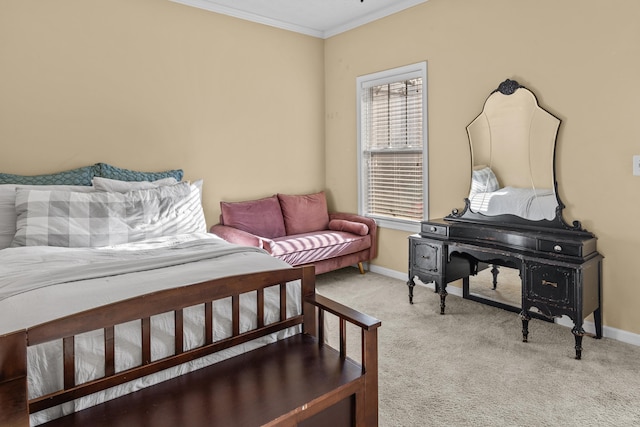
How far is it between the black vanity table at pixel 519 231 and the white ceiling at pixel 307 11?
1.50 meters

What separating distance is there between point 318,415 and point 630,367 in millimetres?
2056

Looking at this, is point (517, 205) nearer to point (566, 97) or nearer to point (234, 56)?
point (566, 97)

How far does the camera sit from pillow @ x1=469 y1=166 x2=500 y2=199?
3.48 meters

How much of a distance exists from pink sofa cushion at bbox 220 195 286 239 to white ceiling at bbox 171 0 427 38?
72.9 inches

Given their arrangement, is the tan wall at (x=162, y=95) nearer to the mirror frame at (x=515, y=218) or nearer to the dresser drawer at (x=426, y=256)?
the dresser drawer at (x=426, y=256)

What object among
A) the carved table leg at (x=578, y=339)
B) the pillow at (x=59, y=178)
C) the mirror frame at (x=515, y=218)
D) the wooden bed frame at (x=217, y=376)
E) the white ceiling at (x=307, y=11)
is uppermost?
the white ceiling at (x=307, y=11)

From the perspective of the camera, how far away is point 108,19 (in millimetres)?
3520

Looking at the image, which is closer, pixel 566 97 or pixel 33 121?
pixel 566 97

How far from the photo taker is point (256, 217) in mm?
4270

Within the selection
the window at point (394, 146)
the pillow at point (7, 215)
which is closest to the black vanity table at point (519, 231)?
the window at point (394, 146)

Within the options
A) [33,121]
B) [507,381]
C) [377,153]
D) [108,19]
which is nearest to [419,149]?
[377,153]

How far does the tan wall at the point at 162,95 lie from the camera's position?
10.6 ft

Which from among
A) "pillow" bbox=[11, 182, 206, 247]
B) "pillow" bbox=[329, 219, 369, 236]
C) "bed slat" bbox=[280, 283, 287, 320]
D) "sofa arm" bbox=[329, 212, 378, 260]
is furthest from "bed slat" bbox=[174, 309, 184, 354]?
"sofa arm" bbox=[329, 212, 378, 260]

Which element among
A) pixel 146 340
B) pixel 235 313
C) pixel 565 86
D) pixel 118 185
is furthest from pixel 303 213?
pixel 146 340
